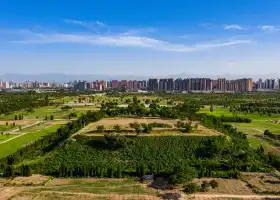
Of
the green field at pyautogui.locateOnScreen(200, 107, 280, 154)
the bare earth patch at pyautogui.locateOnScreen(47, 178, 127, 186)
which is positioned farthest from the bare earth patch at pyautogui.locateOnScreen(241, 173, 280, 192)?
the bare earth patch at pyautogui.locateOnScreen(47, 178, 127, 186)

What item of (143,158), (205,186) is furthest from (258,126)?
(205,186)

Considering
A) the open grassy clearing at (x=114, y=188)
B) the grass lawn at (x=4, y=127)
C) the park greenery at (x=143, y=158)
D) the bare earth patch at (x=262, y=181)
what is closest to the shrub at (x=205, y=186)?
the park greenery at (x=143, y=158)

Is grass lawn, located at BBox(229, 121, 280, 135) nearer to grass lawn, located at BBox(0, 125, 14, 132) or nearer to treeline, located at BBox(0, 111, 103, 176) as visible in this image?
treeline, located at BBox(0, 111, 103, 176)

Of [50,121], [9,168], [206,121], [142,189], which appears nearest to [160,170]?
[142,189]

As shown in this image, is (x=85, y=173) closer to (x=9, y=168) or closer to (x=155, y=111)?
(x=9, y=168)

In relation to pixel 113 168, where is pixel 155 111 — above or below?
above

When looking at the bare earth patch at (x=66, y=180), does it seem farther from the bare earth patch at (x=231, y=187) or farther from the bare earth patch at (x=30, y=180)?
the bare earth patch at (x=231, y=187)
